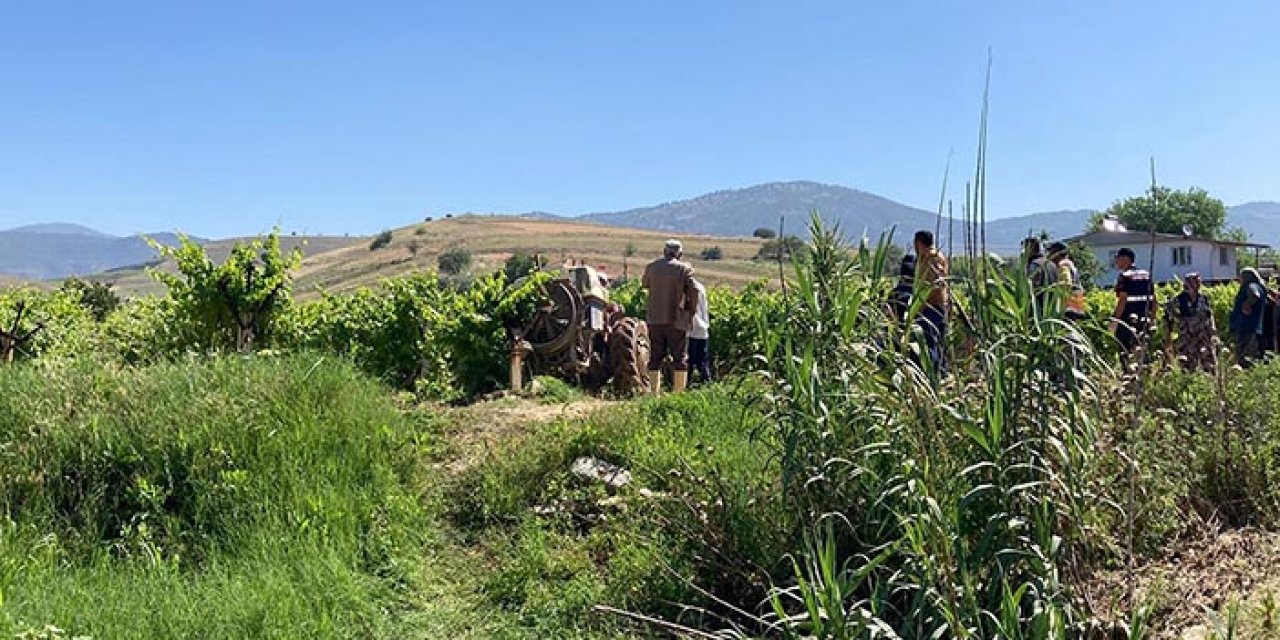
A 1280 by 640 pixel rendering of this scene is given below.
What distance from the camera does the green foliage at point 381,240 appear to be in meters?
106

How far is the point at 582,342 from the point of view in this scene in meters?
10.3

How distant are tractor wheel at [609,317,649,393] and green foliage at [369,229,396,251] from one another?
3883 inches

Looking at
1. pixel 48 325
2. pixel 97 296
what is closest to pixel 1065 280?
pixel 48 325

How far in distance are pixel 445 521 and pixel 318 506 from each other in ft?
2.75

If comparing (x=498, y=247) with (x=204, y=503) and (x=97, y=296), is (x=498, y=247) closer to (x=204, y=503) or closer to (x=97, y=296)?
(x=97, y=296)

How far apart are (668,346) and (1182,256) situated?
58.2 m

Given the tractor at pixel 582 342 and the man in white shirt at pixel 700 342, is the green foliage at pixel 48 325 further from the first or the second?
the man in white shirt at pixel 700 342

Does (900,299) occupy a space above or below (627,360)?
above

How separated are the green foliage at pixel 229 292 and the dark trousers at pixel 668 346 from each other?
364 centimetres

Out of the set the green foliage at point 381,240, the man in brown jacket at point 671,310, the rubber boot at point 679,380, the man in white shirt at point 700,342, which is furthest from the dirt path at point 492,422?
the green foliage at point 381,240

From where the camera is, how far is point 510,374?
9781mm

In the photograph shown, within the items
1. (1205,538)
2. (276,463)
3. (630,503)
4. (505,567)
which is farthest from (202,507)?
(1205,538)

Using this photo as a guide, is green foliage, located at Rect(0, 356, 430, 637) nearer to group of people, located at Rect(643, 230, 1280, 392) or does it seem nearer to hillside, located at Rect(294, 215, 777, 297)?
group of people, located at Rect(643, 230, 1280, 392)

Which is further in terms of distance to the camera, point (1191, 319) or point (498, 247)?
point (498, 247)
